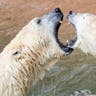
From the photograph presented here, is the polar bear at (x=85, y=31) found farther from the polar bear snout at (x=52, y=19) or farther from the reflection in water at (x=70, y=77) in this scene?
the reflection in water at (x=70, y=77)

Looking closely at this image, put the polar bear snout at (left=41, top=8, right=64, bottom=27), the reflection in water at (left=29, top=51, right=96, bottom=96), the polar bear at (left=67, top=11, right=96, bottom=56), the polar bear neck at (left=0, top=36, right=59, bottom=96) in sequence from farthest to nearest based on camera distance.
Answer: the reflection in water at (left=29, top=51, right=96, bottom=96), the polar bear at (left=67, top=11, right=96, bottom=56), the polar bear snout at (left=41, top=8, right=64, bottom=27), the polar bear neck at (left=0, top=36, right=59, bottom=96)

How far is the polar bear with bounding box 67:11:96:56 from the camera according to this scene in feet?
22.7

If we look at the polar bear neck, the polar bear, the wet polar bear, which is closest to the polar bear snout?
the wet polar bear

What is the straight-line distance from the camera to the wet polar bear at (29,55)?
20.7 ft

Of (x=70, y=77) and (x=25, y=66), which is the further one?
(x=70, y=77)

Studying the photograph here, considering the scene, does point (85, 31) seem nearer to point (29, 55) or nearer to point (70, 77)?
point (29, 55)

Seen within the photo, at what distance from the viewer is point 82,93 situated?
8.24 meters

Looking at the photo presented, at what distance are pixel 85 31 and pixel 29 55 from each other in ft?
2.86

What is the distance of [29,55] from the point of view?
21.5ft

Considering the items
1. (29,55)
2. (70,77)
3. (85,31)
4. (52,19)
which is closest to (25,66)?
(29,55)

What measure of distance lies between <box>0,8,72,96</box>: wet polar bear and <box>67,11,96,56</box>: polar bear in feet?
0.79

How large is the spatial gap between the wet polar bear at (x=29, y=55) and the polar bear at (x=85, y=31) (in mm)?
241

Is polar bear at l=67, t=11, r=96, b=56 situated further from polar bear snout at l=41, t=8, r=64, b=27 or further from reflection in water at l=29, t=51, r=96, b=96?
reflection in water at l=29, t=51, r=96, b=96

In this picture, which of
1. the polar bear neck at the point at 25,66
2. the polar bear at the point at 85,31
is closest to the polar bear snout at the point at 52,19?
the polar bear neck at the point at 25,66
